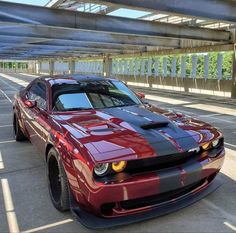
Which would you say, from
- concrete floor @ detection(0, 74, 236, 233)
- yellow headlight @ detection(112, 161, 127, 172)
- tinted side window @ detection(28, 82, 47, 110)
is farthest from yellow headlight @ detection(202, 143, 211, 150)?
tinted side window @ detection(28, 82, 47, 110)

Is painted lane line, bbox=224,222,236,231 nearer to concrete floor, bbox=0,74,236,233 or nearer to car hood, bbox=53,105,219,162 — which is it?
concrete floor, bbox=0,74,236,233

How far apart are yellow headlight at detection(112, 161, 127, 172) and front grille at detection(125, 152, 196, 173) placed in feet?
0.13

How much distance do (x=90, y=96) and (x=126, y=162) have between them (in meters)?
1.94

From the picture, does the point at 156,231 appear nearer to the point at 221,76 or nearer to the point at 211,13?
the point at 211,13

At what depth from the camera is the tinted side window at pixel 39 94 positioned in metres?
4.97

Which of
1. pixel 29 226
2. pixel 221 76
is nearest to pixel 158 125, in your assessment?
pixel 29 226

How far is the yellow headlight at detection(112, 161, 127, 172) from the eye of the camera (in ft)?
10.1

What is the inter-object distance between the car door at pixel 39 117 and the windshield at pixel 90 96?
0.23 meters

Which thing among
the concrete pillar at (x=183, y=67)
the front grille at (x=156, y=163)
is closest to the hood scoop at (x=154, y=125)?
the front grille at (x=156, y=163)

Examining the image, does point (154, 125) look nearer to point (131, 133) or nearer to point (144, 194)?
point (131, 133)

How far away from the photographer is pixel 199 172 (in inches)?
135

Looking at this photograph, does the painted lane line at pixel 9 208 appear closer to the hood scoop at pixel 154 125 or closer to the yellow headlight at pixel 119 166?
the yellow headlight at pixel 119 166

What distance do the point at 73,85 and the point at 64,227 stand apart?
220cm

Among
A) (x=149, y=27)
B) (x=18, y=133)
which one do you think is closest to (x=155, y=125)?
(x=18, y=133)
